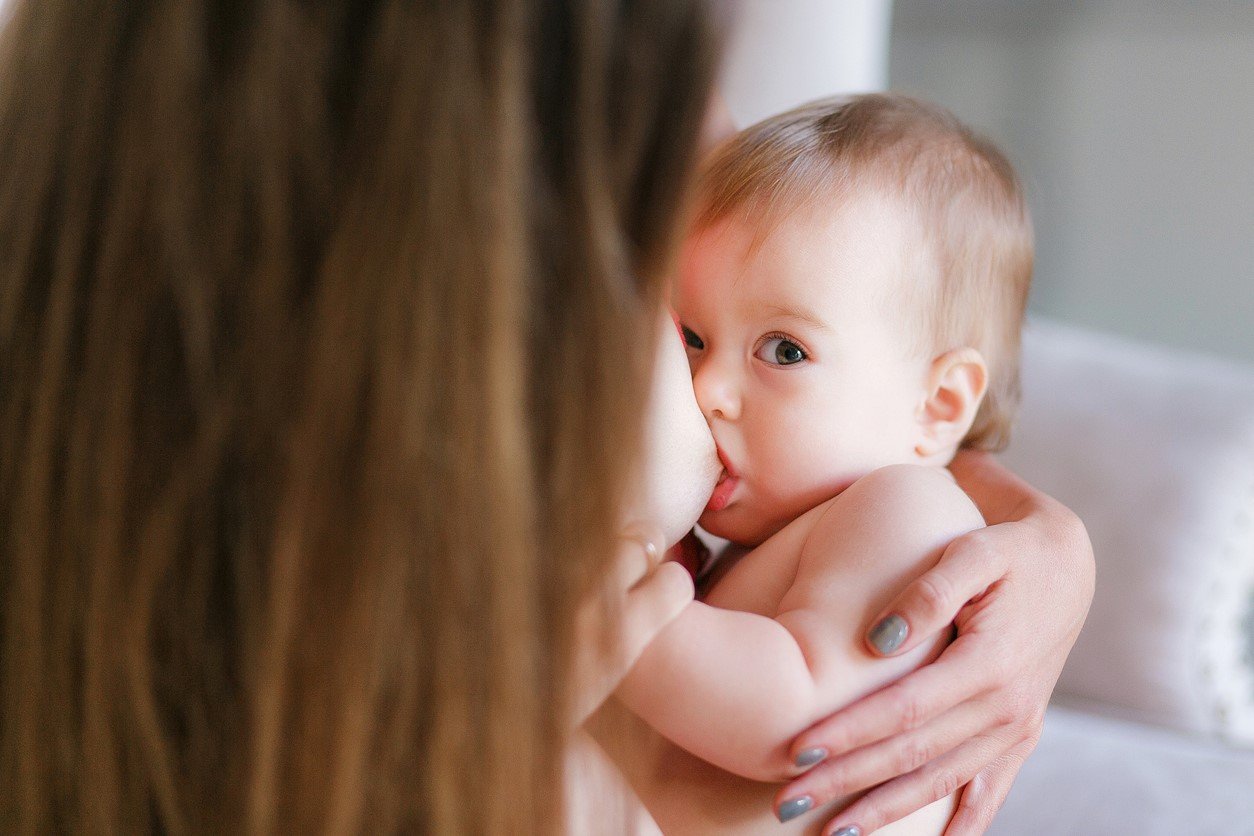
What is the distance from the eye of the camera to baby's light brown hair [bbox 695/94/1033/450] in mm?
893

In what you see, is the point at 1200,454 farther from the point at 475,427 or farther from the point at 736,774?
the point at 475,427

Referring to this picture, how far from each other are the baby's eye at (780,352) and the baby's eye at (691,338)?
0.19 ft

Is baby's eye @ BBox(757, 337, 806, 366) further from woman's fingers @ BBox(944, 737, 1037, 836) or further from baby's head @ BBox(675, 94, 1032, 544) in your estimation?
woman's fingers @ BBox(944, 737, 1037, 836)

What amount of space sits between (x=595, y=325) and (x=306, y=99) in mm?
176

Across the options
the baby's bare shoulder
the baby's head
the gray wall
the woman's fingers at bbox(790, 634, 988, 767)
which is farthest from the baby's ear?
the gray wall

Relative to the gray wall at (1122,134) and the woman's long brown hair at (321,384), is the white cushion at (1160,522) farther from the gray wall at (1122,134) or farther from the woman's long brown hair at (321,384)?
the woman's long brown hair at (321,384)

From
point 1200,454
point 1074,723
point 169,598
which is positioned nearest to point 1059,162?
point 1200,454

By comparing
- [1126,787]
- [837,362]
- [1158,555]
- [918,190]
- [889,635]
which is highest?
[918,190]

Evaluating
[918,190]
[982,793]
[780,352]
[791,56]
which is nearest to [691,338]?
[780,352]

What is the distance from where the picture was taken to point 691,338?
925 millimetres

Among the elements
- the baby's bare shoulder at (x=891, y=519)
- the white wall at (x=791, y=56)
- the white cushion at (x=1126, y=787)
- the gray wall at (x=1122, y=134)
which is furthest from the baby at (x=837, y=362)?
the gray wall at (x=1122, y=134)

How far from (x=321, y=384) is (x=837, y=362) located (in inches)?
→ 19.6

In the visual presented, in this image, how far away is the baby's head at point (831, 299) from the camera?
87 centimetres

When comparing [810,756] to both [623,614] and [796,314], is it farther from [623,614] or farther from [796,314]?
[796,314]
